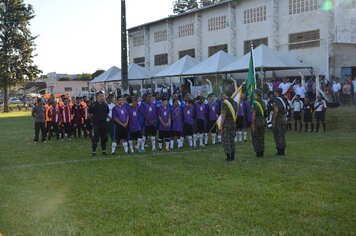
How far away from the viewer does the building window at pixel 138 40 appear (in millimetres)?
50213

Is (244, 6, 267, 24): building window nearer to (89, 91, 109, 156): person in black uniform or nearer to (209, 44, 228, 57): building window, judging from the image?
(209, 44, 228, 57): building window

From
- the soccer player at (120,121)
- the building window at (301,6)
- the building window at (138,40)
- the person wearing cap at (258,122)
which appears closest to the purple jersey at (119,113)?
the soccer player at (120,121)

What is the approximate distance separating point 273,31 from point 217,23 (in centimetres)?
749

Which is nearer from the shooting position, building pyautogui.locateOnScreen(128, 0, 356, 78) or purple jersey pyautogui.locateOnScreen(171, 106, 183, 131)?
purple jersey pyautogui.locateOnScreen(171, 106, 183, 131)

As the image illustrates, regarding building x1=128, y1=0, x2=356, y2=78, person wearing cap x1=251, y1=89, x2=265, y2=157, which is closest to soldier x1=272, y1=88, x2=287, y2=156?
person wearing cap x1=251, y1=89, x2=265, y2=157

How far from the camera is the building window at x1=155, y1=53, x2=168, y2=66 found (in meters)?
45.5

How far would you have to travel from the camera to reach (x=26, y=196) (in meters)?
8.48

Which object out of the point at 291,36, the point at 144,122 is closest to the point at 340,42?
the point at 291,36

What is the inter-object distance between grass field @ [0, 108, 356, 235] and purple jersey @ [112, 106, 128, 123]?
1159 millimetres

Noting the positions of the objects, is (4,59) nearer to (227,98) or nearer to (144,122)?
(144,122)

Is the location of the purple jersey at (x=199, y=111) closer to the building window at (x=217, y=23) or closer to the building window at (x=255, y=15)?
the building window at (x=255, y=15)

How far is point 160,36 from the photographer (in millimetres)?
46500

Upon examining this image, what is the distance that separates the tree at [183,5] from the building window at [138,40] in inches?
719

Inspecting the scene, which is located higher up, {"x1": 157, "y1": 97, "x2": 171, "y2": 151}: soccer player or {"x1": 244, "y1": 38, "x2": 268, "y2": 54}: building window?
{"x1": 244, "y1": 38, "x2": 268, "y2": 54}: building window
